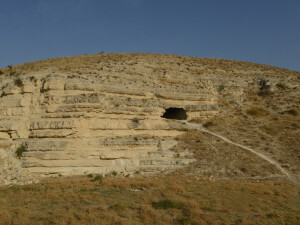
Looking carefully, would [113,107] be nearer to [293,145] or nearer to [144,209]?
[144,209]

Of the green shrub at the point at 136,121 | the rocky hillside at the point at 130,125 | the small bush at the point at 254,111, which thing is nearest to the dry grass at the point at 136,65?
the rocky hillside at the point at 130,125

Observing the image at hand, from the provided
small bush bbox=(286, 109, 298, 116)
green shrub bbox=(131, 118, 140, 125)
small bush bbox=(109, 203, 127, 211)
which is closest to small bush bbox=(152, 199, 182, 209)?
small bush bbox=(109, 203, 127, 211)

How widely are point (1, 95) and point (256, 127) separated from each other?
62.6 feet

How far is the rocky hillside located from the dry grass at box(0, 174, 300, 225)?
2.21m

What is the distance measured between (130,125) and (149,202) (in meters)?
8.57

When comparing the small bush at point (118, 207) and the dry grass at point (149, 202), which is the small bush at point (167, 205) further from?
the small bush at point (118, 207)

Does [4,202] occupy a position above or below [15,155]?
below

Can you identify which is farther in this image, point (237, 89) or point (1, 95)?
point (237, 89)

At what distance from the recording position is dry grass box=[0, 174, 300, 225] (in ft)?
27.7

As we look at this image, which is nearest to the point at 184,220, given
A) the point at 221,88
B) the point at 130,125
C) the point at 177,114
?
the point at 130,125

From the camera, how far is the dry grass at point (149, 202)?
844 cm

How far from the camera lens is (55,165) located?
51.3 feet

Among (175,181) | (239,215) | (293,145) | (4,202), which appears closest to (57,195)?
(4,202)

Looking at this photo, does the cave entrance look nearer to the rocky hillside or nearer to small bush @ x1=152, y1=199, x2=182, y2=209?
the rocky hillside
